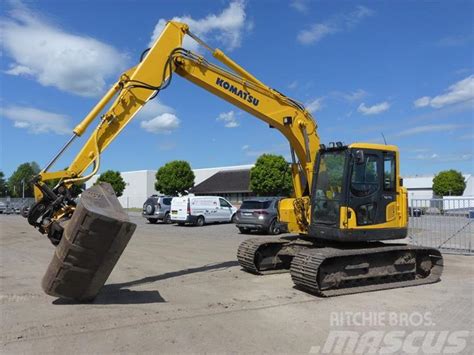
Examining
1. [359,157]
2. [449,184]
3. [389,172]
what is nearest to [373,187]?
[389,172]

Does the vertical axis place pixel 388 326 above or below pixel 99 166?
below

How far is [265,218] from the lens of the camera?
21500mm

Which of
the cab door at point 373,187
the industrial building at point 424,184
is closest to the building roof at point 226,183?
the industrial building at point 424,184

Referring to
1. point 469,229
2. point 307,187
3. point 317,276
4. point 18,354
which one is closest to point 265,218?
point 469,229

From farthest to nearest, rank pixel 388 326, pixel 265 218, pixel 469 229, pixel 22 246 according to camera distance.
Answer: pixel 265 218
pixel 22 246
pixel 469 229
pixel 388 326

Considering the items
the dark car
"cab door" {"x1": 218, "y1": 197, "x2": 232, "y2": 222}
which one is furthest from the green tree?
the dark car

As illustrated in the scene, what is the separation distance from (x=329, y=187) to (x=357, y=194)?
599 mm

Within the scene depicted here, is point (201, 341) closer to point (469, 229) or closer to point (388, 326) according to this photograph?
point (388, 326)

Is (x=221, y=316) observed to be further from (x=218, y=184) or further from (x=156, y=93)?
(x=218, y=184)

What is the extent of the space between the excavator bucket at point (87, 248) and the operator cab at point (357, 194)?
4186 millimetres

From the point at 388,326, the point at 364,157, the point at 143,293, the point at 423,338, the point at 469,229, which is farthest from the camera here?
the point at 469,229

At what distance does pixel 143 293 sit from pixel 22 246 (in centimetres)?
995

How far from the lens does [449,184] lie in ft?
255

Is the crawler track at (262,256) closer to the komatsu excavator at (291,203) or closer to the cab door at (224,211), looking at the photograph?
the komatsu excavator at (291,203)
